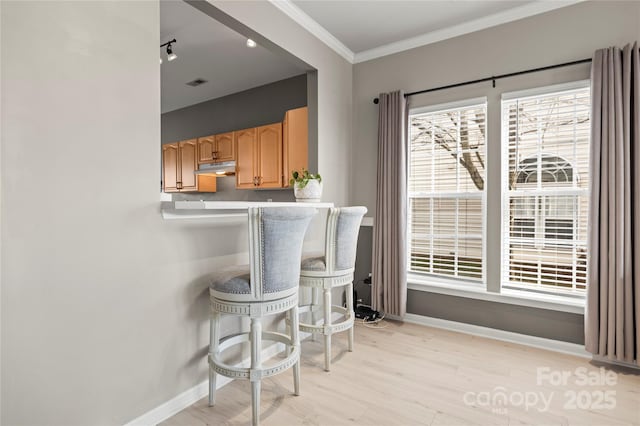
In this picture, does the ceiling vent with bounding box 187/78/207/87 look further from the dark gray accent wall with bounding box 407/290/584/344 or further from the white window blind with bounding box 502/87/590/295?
the dark gray accent wall with bounding box 407/290/584/344

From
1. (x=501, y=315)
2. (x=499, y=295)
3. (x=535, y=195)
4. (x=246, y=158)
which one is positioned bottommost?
(x=501, y=315)

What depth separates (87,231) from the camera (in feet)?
5.10

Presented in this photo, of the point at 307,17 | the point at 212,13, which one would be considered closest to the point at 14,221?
the point at 212,13

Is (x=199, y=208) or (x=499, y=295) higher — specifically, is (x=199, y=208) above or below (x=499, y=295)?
above

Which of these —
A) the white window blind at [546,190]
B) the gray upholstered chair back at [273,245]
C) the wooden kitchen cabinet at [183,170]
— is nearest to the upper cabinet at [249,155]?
the wooden kitchen cabinet at [183,170]

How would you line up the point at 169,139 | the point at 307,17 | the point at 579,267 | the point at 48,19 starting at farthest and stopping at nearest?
the point at 169,139
the point at 307,17
the point at 579,267
the point at 48,19

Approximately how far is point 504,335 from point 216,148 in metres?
3.94

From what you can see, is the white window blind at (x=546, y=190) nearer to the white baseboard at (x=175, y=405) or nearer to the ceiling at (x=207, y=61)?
the ceiling at (x=207, y=61)

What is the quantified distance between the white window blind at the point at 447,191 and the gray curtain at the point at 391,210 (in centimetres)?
20

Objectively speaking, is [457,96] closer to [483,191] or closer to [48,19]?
[483,191]

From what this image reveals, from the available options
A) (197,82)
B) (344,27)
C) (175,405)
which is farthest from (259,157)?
(175,405)

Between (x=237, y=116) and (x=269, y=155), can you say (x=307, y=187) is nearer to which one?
(x=269, y=155)

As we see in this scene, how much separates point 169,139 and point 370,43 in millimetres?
3846

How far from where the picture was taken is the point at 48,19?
4.67ft
